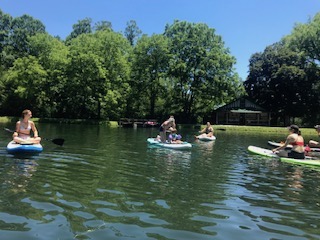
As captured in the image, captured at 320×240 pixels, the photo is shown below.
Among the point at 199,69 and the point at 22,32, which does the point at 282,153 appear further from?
the point at 22,32

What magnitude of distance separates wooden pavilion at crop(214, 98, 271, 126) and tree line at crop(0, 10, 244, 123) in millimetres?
2060

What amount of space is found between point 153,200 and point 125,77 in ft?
193

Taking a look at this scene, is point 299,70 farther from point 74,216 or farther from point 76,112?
point 74,216

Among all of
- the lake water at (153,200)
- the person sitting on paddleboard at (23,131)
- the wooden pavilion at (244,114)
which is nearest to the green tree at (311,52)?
the wooden pavilion at (244,114)

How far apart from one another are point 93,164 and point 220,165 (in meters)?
5.05

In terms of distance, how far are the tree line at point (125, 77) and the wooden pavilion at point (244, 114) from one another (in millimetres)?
2060

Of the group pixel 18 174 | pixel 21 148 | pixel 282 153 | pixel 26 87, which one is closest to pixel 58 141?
pixel 21 148

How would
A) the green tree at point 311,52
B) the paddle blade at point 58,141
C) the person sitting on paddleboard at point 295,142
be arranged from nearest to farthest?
the person sitting on paddleboard at point 295,142 < the paddle blade at point 58,141 < the green tree at point 311,52

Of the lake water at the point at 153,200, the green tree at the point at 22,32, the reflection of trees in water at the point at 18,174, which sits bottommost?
the lake water at the point at 153,200

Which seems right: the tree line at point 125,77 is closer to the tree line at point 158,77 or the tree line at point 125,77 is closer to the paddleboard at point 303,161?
the tree line at point 158,77

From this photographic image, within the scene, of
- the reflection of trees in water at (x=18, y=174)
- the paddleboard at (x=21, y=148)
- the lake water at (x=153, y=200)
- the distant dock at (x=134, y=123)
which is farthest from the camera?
the distant dock at (x=134, y=123)

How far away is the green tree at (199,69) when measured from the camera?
6656cm

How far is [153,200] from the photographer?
846cm

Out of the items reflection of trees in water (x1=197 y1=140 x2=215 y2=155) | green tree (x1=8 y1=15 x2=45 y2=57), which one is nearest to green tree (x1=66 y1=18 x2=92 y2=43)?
green tree (x1=8 y1=15 x2=45 y2=57)
